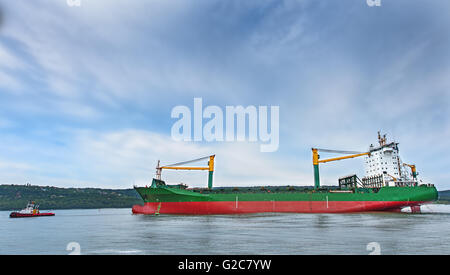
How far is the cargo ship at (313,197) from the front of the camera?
32.9 meters

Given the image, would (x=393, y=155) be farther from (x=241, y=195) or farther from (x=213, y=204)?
(x=213, y=204)

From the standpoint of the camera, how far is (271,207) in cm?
3416

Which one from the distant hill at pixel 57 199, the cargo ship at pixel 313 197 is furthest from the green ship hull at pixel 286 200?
the distant hill at pixel 57 199

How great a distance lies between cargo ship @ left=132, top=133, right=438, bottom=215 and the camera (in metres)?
32.9

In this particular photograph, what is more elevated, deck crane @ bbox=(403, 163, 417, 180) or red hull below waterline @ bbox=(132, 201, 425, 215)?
deck crane @ bbox=(403, 163, 417, 180)

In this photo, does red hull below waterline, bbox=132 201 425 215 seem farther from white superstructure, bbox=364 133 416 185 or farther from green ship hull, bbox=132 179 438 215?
white superstructure, bbox=364 133 416 185

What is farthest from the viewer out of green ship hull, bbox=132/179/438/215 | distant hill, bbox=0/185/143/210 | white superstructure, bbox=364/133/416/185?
distant hill, bbox=0/185/143/210

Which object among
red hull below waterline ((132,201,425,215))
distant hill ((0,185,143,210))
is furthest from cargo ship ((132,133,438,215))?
distant hill ((0,185,143,210))

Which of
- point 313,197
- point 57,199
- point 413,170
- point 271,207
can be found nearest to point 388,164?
point 413,170

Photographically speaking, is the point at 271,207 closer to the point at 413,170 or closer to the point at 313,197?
the point at 313,197

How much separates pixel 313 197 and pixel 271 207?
18.6 feet
